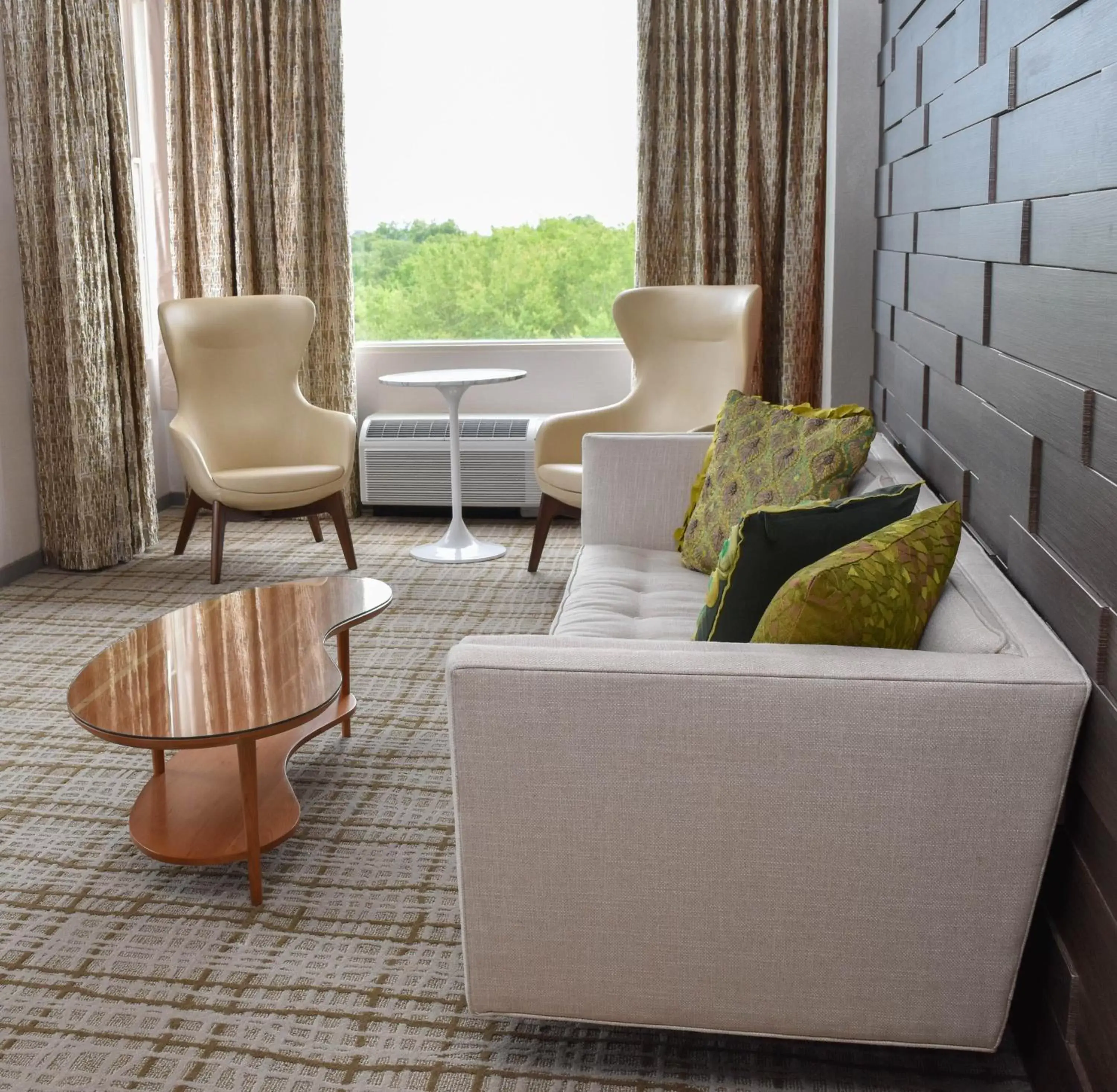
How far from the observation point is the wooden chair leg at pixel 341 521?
4430 millimetres

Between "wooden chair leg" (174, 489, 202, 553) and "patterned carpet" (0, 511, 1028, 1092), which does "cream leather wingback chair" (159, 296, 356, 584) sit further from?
"patterned carpet" (0, 511, 1028, 1092)

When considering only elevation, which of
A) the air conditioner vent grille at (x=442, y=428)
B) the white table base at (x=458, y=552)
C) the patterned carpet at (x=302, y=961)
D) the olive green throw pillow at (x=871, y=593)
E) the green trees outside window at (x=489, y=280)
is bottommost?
the patterned carpet at (x=302, y=961)

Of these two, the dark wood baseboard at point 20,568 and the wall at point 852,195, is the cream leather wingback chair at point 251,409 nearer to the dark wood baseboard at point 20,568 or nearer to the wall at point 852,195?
the dark wood baseboard at point 20,568

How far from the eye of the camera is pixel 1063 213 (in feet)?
5.19

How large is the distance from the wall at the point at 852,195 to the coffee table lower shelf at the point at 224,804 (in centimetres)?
218

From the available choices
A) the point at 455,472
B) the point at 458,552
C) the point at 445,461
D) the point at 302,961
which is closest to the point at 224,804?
the point at 302,961

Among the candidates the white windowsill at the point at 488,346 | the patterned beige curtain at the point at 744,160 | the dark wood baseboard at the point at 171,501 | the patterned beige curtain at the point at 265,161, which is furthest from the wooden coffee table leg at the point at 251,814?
the dark wood baseboard at the point at 171,501

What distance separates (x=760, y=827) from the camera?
1.53 metres

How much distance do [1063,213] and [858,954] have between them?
1028 millimetres

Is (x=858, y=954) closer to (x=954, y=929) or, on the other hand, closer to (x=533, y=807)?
(x=954, y=929)

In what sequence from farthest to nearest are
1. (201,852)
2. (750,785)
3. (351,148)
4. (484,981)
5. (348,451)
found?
(351,148) → (348,451) → (201,852) → (484,981) → (750,785)

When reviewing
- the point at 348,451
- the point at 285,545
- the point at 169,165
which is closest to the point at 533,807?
the point at 348,451

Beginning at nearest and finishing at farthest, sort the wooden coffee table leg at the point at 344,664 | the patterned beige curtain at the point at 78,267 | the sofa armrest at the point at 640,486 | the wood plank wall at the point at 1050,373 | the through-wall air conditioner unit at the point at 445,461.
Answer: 1. the wood plank wall at the point at 1050,373
2. the wooden coffee table leg at the point at 344,664
3. the sofa armrest at the point at 640,486
4. the patterned beige curtain at the point at 78,267
5. the through-wall air conditioner unit at the point at 445,461

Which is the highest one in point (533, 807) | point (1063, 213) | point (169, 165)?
point (169, 165)
